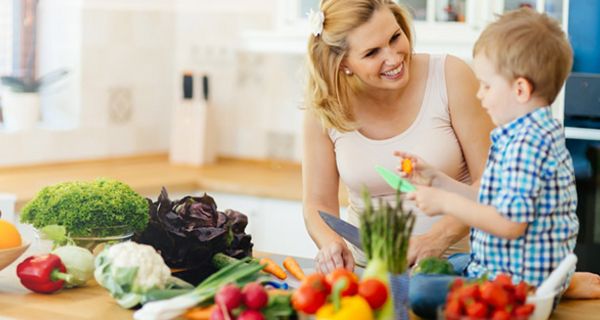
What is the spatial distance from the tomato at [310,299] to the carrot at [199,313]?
19cm

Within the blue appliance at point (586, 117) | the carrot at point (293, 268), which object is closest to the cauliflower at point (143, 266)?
the carrot at point (293, 268)

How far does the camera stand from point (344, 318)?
5.12ft

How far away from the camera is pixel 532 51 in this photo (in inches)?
66.2

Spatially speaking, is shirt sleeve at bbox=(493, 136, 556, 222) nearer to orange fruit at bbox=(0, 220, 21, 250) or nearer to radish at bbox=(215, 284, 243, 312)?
radish at bbox=(215, 284, 243, 312)

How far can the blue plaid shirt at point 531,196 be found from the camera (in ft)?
5.49

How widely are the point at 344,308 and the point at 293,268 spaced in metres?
0.56

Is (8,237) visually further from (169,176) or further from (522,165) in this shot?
(169,176)

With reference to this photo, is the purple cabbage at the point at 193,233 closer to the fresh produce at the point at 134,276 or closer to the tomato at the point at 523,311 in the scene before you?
the fresh produce at the point at 134,276

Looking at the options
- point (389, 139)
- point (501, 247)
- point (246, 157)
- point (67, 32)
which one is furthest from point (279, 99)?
point (501, 247)

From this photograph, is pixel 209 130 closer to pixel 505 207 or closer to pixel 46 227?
pixel 46 227

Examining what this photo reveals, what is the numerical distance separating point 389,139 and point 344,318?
1.02m

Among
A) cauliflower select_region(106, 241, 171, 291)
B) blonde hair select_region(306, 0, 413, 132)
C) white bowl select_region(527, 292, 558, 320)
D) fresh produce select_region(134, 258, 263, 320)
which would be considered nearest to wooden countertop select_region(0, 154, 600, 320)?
blonde hair select_region(306, 0, 413, 132)

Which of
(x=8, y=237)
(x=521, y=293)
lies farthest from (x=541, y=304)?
(x=8, y=237)

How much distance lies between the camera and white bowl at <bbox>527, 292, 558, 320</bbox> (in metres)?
1.64
